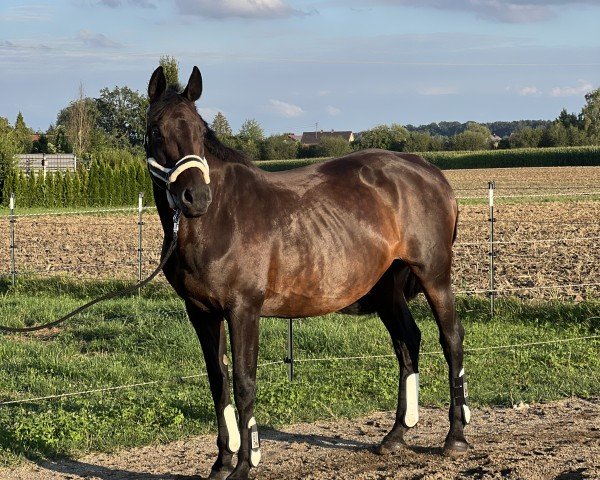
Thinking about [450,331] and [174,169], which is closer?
[174,169]

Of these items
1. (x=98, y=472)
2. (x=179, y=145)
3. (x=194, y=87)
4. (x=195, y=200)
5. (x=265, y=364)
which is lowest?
(x=98, y=472)

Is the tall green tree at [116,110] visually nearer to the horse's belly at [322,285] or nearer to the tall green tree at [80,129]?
the tall green tree at [80,129]

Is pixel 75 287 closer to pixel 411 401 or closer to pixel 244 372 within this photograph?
pixel 411 401

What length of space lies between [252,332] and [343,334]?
4930mm

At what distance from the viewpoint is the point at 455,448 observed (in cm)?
581

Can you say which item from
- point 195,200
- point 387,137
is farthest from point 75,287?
point 387,137

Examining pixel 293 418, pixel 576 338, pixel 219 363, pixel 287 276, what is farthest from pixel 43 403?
pixel 576 338

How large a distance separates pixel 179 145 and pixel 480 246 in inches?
583

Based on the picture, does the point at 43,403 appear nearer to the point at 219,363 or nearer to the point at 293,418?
the point at 293,418

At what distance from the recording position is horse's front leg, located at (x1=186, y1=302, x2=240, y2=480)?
209 inches

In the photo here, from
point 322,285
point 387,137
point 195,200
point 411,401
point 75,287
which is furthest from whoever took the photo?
point 387,137

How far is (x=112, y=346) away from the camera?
10008 mm

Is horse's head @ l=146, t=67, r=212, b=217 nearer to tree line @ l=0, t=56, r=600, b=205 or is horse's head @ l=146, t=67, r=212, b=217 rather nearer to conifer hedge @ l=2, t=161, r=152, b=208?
conifer hedge @ l=2, t=161, r=152, b=208

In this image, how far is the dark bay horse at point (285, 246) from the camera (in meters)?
4.98
